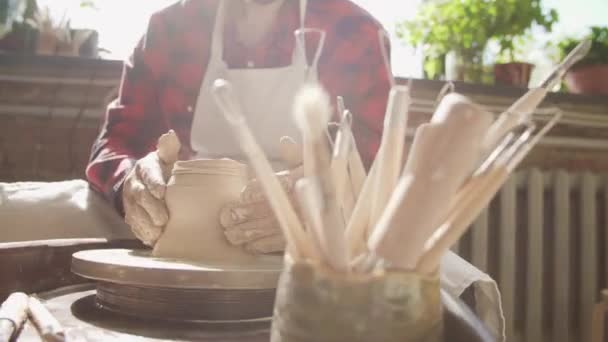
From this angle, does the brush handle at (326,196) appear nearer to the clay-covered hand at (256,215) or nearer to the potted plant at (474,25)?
the clay-covered hand at (256,215)

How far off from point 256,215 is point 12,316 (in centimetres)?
27

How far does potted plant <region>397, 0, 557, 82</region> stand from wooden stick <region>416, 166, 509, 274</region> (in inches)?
67.6

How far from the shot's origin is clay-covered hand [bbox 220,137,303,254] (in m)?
0.65

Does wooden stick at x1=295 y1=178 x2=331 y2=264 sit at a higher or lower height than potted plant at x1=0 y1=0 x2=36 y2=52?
lower

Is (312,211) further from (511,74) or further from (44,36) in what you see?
(511,74)

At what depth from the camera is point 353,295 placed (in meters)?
0.33

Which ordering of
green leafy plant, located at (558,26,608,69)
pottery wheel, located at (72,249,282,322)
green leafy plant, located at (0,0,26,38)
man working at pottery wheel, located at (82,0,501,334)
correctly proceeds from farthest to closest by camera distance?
1. green leafy plant, located at (558,26,608,69)
2. green leafy plant, located at (0,0,26,38)
3. man working at pottery wheel, located at (82,0,501,334)
4. pottery wheel, located at (72,249,282,322)

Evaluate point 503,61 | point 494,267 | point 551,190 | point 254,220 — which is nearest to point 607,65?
point 503,61

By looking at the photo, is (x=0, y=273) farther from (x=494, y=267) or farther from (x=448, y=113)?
(x=494, y=267)

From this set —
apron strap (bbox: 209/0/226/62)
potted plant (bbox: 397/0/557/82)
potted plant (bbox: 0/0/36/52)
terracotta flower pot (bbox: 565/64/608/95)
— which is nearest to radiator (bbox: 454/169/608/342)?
terracotta flower pot (bbox: 565/64/608/95)

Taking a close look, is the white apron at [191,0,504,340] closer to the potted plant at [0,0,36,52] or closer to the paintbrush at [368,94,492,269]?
the potted plant at [0,0,36,52]

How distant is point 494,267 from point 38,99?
4.71 feet

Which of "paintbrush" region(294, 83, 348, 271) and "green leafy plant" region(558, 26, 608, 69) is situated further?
"green leafy plant" region(558, 26, 608, 69)

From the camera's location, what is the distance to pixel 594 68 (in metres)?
2.00
